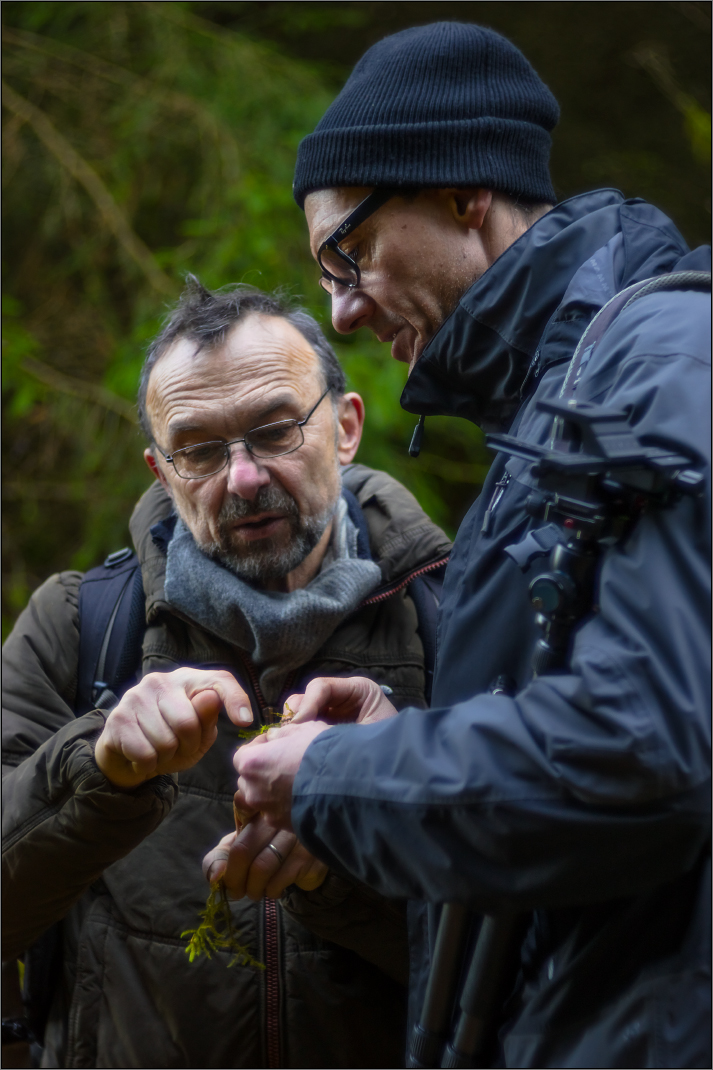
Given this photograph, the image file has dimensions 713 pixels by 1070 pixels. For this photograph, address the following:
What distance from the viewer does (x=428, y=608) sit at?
245cm

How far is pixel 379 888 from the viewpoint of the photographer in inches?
50.1

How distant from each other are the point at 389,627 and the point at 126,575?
749 millimetres

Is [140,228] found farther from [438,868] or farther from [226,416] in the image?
[438,868]

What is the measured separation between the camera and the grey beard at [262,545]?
2.43 m

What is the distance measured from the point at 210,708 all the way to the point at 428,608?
0.78 meters

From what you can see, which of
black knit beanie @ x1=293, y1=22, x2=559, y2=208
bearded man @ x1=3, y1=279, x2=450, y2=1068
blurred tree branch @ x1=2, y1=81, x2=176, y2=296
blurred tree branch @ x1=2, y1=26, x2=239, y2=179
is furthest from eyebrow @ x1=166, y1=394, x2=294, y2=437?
blurred tree branch @ x1=2, y1=26, x2=239, y2=179

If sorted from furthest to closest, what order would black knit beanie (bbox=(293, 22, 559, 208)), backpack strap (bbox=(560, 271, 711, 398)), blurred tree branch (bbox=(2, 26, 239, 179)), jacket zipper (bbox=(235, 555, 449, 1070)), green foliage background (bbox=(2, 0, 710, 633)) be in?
blurred tree branch (bbox=(2, 26, 239, 179)) < green foliage background (bbox=(2, 0, 710, 633)) < jacket zipper (bbox=(235, 555, 449, 1070)) < black knit beanie (bbox=(293, 22, 559, 208)) < backpack strap (bbox=(560, 271, 711, 398))

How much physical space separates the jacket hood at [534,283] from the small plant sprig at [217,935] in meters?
1.22

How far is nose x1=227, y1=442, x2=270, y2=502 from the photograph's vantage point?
2.39 meters

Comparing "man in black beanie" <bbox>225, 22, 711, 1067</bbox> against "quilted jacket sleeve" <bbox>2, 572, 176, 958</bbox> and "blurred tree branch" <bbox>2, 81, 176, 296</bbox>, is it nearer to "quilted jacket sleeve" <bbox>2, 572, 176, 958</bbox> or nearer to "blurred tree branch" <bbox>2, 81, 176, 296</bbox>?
"quilted jacket sleeve" <bbox>2, 572, 176, 958</bbox>

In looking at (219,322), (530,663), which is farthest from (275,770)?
(219,322)

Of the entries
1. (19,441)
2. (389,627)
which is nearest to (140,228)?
(19,441)

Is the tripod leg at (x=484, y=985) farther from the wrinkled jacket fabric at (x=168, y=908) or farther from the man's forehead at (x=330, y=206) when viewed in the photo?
the man's forehead at (x=330, y=206)

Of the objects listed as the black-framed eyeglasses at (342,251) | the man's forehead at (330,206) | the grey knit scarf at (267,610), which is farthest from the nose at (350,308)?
the grey knit scarf at (267,610)
